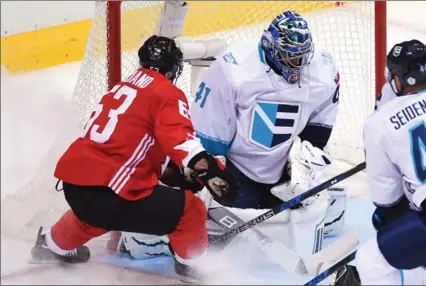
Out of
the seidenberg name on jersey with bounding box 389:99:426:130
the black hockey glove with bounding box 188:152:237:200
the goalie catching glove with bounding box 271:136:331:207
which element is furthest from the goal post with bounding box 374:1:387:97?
the black hockey glove with bounding box 188:152:237:200

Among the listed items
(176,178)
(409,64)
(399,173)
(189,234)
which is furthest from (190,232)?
(409,64)

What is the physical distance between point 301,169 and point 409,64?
516 mm

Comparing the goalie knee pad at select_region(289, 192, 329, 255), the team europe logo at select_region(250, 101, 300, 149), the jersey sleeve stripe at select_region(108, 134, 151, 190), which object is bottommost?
the goalie knee pad at select_region(289, 192, 329, 255)

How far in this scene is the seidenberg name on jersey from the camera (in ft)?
4.94

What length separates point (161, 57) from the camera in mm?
1682

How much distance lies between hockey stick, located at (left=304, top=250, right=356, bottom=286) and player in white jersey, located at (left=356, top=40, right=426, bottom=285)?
109 mm

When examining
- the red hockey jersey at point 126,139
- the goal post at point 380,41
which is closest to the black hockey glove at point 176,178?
the red hockey jersey at point 126,139

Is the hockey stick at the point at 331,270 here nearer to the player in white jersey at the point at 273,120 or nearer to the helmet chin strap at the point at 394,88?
the player in white jersey at the point at 273,120

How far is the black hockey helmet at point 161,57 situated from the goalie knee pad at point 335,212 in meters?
0.69

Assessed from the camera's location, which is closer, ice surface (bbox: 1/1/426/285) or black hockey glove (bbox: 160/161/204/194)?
ice surface (bbox: 1/1/426/285)

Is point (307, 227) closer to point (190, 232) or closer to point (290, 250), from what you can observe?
point (290, 250)

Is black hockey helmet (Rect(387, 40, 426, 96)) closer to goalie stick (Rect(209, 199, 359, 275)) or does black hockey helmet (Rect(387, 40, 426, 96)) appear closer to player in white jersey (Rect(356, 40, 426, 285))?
player in white jersey (Rect(356, 40, 426, 285))

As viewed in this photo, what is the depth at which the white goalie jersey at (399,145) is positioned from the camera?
1.50 m

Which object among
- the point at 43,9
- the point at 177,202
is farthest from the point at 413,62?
the point at 43,9
